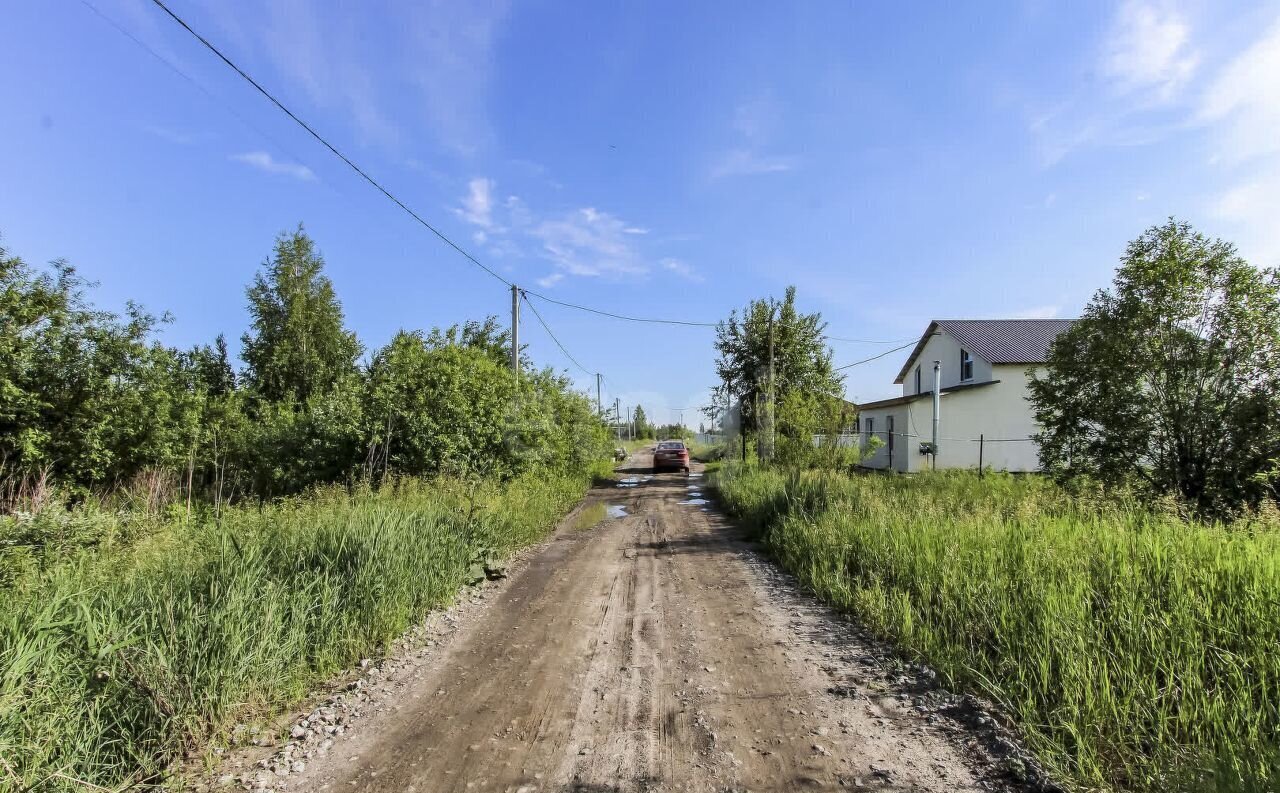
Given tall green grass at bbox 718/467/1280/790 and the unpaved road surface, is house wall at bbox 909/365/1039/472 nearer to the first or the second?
tall green grass at bbox 718/467/1280/790

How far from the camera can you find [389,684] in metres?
3.95

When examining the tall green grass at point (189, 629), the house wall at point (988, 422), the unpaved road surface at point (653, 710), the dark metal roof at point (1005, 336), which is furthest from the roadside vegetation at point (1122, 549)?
the dark metal roof at point (1005, 336)

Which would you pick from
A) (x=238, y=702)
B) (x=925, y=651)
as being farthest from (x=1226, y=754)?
(x=238, y=702)

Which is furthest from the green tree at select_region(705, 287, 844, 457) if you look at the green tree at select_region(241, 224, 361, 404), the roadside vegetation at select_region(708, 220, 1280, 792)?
the green tree at select_region(241, 224, 361, 404)

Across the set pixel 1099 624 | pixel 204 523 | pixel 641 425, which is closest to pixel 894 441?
pixel 1099 624

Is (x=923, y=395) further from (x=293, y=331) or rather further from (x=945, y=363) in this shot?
(x=293, y=331)

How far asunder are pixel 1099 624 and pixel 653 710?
9.87 ft

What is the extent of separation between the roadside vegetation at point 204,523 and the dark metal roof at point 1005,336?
17197mm

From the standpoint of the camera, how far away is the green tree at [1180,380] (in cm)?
722

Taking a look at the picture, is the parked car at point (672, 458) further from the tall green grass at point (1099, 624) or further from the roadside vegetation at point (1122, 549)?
the tall green grass at point (1099, 624)

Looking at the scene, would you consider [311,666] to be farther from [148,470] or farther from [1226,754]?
[148,470]

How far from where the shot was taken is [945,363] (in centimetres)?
2569

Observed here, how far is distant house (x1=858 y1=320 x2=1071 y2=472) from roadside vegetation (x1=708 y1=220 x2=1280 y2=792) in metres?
9.93

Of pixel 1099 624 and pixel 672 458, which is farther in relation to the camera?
pixel 672 458
